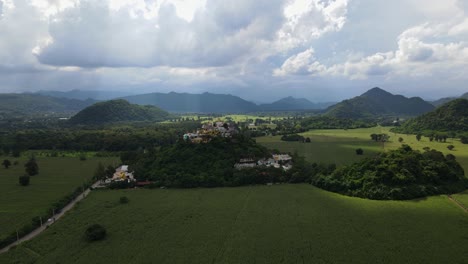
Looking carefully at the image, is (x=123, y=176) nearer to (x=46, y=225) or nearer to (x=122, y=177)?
(x=122, y=177)

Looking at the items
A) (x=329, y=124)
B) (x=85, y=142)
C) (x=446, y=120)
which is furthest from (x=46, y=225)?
(x=329, y=124)

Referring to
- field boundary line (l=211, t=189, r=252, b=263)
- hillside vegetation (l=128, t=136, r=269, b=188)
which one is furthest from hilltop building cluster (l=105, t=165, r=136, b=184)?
field boundary line (l=211, t=189, r=252, b=263)

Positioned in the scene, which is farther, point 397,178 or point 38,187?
point 38,187

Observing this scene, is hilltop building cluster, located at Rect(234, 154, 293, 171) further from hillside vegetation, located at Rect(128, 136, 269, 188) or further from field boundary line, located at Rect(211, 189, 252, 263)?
field boundary line, located at Rect(211, 189, 252, 263)

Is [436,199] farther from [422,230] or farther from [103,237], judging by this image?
[103,237]

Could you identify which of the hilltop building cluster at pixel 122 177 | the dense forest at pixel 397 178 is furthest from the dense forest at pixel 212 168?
the dense forest at pixel 397 178

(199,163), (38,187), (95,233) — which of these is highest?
(199,163)

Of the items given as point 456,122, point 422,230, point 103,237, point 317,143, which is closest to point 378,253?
point 422,230

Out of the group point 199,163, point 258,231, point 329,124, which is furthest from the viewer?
point 329,124
